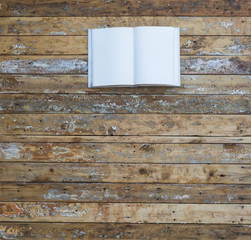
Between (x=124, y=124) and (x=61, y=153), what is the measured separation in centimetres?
29

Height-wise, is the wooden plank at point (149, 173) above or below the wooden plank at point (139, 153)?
below

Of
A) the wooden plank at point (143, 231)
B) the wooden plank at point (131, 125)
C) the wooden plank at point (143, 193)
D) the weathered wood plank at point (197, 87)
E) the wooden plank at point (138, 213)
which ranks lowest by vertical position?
the wooden plank at point (143, 231)

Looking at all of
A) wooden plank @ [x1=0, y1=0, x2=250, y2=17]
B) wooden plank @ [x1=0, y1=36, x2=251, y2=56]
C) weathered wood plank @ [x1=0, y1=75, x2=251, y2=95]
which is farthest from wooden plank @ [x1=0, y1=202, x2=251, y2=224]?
wooden plank @ [x1=0, y1=0, x2=250, y2=17]

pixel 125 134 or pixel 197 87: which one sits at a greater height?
pixel 197 87

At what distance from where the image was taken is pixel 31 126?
125 centimetres

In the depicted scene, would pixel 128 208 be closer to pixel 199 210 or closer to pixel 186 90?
pixel 199 210

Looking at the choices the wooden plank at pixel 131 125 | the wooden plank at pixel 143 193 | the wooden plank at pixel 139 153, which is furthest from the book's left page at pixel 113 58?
the wooden plank at pixel 143 193

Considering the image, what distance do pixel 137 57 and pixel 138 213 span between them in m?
0.64

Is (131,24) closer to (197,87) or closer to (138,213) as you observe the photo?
(197,87)

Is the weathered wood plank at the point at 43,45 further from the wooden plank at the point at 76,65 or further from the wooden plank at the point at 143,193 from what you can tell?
the wooden plank at the point at 143,193

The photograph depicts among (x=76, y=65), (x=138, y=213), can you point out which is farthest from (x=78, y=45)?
(x=138, y=213)

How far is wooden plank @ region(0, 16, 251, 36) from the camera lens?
1.24 metres

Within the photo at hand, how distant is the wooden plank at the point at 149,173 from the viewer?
1.23 meters

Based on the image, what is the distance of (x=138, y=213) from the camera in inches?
48.3
